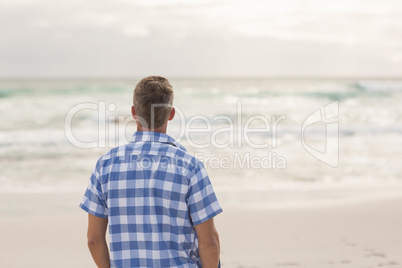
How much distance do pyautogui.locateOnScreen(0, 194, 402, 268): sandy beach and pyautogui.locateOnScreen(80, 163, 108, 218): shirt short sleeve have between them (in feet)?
8.80

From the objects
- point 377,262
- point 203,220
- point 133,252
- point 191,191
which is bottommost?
point 377,262

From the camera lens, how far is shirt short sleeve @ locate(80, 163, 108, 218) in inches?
71.0

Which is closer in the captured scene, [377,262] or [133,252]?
[133,252]

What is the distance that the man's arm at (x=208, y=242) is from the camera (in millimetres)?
1770

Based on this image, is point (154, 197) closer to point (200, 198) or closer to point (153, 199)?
point (153, 199)

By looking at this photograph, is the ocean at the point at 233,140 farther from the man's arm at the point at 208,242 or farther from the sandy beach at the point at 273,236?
the man's arm at the point at 208,242

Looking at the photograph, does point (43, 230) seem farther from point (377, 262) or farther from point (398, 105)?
point (398, 105)

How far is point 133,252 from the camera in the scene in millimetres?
1788

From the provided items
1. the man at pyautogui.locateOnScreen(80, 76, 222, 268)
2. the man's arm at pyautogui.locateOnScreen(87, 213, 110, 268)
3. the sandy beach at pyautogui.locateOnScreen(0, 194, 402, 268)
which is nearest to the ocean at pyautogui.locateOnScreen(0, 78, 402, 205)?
the sandy beach at pyautogui.locateOnScreen(0, 194, 402, 268)

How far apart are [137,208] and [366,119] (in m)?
20.9

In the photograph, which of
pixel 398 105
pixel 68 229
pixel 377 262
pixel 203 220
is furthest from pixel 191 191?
pixel 398 105

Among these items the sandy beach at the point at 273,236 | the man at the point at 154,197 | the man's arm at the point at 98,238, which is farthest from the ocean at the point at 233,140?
the man at the point at 154,197

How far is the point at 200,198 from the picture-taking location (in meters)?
1.73

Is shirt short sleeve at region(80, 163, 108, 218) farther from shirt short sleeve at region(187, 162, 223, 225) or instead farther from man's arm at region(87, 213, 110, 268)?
shirt short sleeve at region(187, 162, 223, 225)
